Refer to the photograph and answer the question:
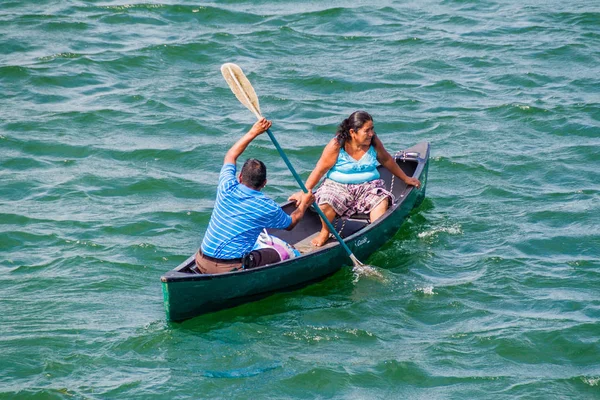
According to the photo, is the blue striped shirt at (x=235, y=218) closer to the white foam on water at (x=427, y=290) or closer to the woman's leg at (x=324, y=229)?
the woman's leg at (x=324, y=229)

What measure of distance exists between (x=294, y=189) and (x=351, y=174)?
2056mm

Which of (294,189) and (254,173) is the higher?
(254,173)

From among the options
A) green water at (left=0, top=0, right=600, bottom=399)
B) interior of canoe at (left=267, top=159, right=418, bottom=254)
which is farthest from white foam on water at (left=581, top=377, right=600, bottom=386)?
interior of canoe at (left=267, top=159, right=418, bottom=254)

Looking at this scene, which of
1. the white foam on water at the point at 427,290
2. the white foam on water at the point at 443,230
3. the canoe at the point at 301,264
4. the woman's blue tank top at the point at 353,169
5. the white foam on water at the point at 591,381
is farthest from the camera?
the white foam on water at the point at 443,230

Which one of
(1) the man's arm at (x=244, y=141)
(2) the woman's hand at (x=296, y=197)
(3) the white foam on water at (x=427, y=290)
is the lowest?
(3) the white foam on water at (x=427, y=290)

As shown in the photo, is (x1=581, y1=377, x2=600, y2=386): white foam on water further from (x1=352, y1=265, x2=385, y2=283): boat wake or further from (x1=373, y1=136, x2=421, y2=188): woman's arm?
(x1=373, y1=136, x2=421, y2=188): woman's arm

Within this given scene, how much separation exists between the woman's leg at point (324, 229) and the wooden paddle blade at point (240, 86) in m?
1.46

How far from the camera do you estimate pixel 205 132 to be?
13.6m

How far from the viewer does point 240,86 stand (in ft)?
28.9

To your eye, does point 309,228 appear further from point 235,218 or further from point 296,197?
point 235,218

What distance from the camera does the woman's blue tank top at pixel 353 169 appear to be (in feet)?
32.3

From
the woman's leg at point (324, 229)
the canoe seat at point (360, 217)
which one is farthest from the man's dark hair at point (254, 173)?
the canoe seat at point (360, 217)

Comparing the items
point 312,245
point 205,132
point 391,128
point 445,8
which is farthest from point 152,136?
point 445,8

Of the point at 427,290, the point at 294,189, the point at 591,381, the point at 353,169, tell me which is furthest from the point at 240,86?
the point at 591,381
